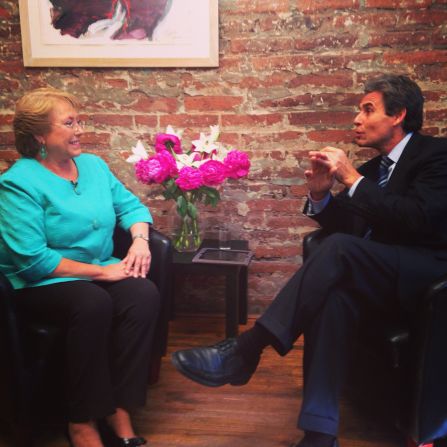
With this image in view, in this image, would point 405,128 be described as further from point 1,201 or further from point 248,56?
point 1,201

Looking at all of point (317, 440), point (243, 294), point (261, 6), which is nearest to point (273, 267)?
point (243, 294)

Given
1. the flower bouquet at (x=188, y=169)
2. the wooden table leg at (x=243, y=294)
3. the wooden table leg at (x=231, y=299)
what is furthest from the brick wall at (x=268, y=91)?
the wooden table leg at (x=231, y=299)

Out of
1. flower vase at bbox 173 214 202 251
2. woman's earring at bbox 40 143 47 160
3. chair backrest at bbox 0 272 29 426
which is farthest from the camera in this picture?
flower vase at bbox 173 214 202 251

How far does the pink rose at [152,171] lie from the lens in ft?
6.89

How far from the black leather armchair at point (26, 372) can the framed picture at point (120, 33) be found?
1.49 m

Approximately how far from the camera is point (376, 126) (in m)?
1.93

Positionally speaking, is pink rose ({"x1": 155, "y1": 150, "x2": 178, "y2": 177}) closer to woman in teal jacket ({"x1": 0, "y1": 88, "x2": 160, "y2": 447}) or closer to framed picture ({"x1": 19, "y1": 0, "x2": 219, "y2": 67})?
woman in teal jacket ({"x1": 0, "y1": 88, "x2": 160, "y2": 447})

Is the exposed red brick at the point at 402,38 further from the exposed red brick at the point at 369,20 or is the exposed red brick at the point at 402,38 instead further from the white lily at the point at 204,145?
the white lily at the point at 204,145

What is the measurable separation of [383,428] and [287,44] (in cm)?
184

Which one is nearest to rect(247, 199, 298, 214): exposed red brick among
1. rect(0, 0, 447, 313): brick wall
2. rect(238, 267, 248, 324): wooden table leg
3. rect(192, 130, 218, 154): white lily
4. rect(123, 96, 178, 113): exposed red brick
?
rect(0, 0, 447, 313): brick wall

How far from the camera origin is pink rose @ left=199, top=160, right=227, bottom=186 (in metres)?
2.11

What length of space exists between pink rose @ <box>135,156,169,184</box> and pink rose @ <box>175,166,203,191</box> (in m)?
0.08

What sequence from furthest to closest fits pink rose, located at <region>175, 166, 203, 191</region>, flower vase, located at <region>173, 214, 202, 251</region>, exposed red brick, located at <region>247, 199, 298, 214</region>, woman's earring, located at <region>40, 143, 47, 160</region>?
exposed red brick, located at <region>247, 199, 298, 214</region>
flower vase, located at <region>173, 214, 202, 251</region>
pink rose, located at <region>175, 166, 203, 191</region>
woman's earring, located at <region>40, 143, 47, 160</region>

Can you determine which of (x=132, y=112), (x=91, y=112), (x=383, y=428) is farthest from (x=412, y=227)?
(x=91, y=112)
